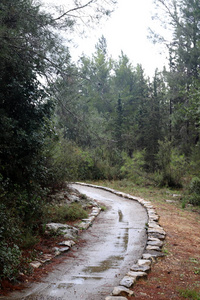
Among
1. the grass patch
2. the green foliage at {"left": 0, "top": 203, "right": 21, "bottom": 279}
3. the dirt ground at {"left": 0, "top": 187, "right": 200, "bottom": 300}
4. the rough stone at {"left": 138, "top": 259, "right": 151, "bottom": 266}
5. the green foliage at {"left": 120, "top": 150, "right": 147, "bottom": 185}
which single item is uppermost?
the green foliage at {"left": 120, "top": 150, "right": 147, "bottom": 185}

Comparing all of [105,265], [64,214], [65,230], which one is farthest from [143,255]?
[64,214]

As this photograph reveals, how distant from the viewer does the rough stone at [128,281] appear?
141 inches

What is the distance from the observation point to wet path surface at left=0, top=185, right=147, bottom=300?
347 cm

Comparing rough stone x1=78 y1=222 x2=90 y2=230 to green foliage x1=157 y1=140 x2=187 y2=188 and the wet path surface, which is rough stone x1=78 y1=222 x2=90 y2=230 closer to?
the wet path surface

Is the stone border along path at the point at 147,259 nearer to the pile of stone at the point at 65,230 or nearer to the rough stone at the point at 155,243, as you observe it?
the rough stone at the point at 155,243

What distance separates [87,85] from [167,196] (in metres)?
7.13

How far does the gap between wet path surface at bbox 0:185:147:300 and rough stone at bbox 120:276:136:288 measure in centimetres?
13

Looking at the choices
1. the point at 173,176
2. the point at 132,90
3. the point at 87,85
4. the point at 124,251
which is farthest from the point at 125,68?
the point at 124,251

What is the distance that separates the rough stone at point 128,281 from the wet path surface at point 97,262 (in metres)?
0.13

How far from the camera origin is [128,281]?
3658mm

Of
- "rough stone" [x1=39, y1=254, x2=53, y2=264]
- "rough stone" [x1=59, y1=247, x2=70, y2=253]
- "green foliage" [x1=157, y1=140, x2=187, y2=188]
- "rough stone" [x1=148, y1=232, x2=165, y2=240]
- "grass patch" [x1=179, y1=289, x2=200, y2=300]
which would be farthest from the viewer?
"green foliage" [x1=157, y1=140, x2=187, y2=188]

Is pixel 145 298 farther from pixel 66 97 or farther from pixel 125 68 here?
pixel 125 68

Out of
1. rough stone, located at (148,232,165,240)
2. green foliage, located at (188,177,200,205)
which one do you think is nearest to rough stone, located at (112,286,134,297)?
rough stone, located at (148,232,165,240)

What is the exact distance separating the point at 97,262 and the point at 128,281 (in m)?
1.13
